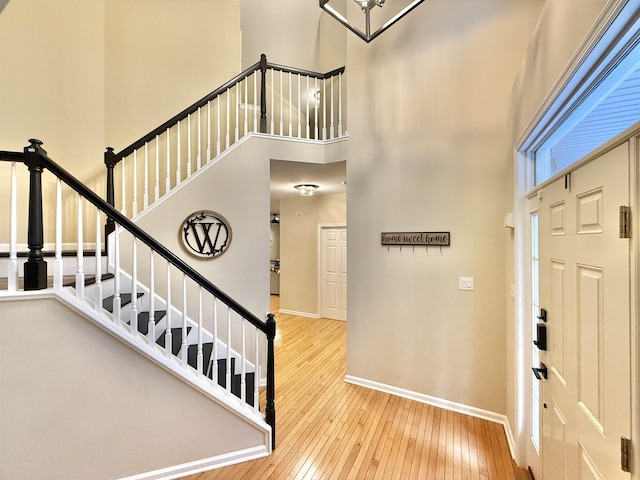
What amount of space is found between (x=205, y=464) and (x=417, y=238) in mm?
2441

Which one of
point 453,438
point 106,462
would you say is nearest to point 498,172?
point 453,438

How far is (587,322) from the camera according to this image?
1.12 m

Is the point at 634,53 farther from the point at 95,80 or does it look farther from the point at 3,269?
the point at 95,80

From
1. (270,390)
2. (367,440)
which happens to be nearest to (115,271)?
(270,390)

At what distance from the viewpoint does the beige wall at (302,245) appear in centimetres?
578

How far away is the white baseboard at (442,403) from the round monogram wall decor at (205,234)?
2.00 meters

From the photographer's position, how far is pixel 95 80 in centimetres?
347

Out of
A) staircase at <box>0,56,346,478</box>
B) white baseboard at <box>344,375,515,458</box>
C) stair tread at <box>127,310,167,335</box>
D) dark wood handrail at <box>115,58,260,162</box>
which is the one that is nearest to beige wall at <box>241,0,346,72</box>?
staircase at <box>0,56,346,478</box>

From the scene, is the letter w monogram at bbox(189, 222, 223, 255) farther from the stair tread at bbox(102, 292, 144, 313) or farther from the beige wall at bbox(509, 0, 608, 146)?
the beige wall at bbox(509, 0, 608, 146)

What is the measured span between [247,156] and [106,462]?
8.99ft

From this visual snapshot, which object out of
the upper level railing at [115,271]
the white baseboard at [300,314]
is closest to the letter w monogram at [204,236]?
the upper level railing at [115,271]

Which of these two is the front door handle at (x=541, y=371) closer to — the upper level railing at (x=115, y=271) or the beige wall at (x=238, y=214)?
the upper level railing at (x=115, y=271)

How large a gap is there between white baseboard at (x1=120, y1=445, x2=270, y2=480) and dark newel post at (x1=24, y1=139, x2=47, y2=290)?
1341 mm

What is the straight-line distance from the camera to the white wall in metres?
1.63
